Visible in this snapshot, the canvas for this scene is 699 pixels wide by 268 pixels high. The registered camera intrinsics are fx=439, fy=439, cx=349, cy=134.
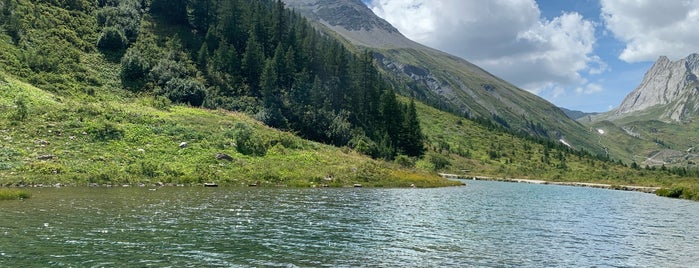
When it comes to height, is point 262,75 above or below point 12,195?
above

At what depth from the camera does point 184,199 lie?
129ft

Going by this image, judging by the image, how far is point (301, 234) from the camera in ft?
87.9

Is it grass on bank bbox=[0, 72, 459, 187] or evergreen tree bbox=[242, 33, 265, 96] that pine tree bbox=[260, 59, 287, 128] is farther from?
grass on bank bbox=[0, 72, 459, 187]

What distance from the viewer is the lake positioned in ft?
67.1

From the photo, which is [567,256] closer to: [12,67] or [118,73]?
[12,67]

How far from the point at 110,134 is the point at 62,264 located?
148 ft

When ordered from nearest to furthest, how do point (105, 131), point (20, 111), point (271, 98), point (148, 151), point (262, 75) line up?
point (20, 111)
point (148, 151)
point (105, 131)
point (271, 98)
point (262, 75)

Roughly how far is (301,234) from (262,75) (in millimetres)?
99018

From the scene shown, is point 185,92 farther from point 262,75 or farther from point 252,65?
point 252,65

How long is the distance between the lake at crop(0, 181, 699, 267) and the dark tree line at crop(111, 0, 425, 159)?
66.6 metres

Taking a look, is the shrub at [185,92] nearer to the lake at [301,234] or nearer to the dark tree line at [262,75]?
the dark tree line at [262,75]

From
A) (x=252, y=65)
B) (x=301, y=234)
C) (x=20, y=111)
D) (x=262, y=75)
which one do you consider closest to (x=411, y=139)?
(x=262, y=75)

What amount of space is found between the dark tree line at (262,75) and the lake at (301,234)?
66586 mm

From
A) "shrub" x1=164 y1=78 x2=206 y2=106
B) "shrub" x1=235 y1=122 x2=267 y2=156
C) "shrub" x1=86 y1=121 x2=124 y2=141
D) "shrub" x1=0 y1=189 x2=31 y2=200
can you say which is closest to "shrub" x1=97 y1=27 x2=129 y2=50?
"shrub" x1=164 y1=78 x2=206 y2=106
